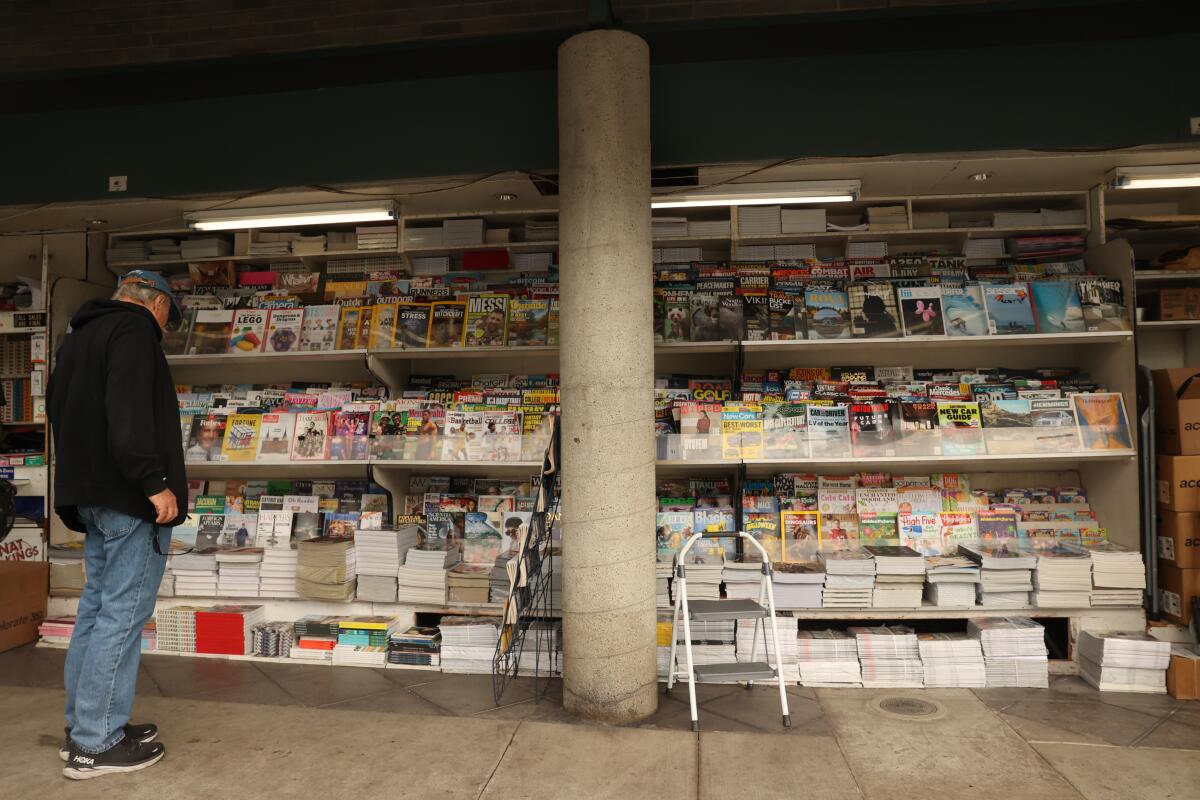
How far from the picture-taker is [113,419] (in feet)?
9.43

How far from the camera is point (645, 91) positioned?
3.66 meters

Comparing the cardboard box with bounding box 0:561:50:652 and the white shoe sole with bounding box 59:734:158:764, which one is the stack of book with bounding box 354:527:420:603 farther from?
the cardboard box with bounding box 0:561:50:652

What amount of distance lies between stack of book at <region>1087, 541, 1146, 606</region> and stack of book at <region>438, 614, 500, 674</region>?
3.33 m

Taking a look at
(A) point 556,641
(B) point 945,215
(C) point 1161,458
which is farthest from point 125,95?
(C) point 1161,458

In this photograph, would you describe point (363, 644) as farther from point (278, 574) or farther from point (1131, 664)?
point (1131, 664)

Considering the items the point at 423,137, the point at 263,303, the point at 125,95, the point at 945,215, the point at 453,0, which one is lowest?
the point at 263,303

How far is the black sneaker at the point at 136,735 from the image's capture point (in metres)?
3.02

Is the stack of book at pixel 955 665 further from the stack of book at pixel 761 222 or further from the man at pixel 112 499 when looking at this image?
the man at pixel 112 499

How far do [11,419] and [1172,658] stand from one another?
7.46 m

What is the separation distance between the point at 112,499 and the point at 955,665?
4.11 metres

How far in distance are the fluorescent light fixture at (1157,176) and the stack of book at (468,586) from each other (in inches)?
167

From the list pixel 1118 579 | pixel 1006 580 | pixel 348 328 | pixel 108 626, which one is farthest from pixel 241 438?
pixel 1118 579

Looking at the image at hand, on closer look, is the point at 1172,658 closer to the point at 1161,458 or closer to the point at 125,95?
the point at 1161,458

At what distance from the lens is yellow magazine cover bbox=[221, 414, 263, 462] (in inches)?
191
